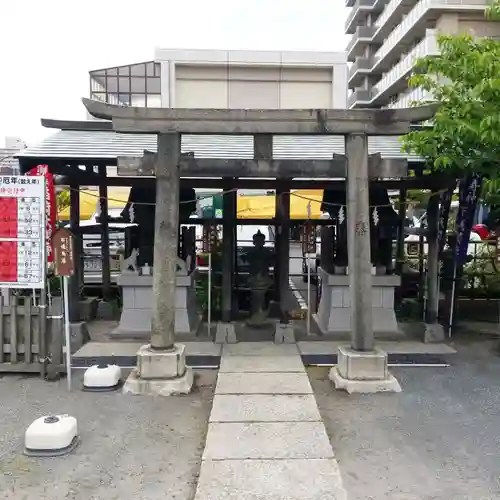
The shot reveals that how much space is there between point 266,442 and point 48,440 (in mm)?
2190

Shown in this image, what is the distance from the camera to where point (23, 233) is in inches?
278

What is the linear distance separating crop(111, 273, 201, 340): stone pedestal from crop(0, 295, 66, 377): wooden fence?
2385 millimetres

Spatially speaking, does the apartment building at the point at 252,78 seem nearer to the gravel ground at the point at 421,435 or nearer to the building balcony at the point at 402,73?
the building balcony at the point at 402,73

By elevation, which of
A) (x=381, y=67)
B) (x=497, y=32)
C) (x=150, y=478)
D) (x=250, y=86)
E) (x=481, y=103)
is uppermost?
(x=381, y=67)

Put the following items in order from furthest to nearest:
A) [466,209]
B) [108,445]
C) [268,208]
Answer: [268,208] < [466,209] < [108,445]

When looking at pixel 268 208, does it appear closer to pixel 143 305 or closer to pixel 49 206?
pixel 143 305

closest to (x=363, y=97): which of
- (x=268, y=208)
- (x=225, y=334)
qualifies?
(x=268, y=208)

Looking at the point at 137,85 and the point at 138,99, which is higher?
the point at 137,85

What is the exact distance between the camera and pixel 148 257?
33.0 feet

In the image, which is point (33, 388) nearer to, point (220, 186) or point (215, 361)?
point (215, 361)

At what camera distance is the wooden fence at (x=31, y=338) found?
7023 mm

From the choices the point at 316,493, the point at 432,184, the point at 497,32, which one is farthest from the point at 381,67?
the point at 316,493

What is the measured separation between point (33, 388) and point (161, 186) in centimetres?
331

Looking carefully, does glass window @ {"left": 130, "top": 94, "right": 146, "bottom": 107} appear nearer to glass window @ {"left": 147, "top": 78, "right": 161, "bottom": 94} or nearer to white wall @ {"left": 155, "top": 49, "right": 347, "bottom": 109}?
glass window @ {"left": 147, "top": 78, "right": 161, "bottom": 94}
